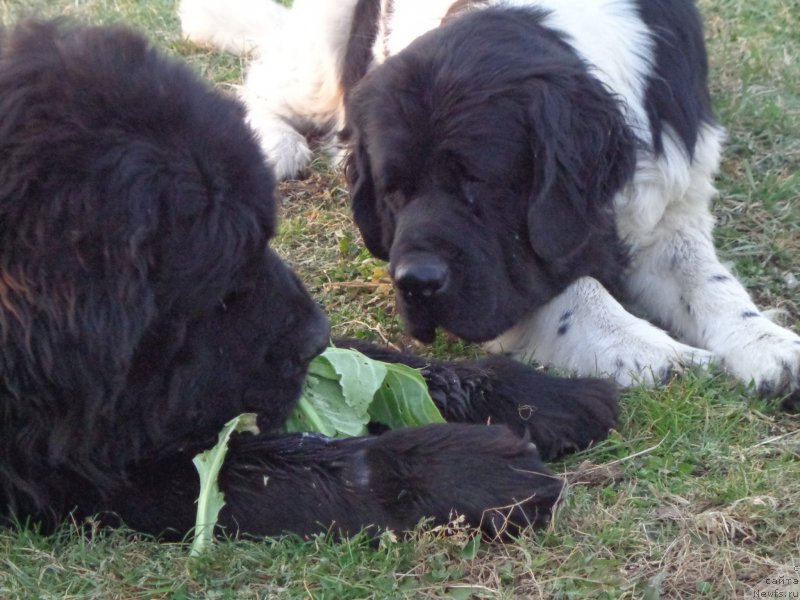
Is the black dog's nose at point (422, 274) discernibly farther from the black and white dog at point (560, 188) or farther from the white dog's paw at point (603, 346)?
the white dog's paw at point (603, 346)

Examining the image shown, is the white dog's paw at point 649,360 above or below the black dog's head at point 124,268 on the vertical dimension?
below

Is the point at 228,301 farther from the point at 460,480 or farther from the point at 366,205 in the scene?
the point at 366,205

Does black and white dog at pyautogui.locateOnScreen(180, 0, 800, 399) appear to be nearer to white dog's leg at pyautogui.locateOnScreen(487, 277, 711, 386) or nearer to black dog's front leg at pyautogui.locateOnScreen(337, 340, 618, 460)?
white dog's leg at pyautogui.locateOnScreen(487, 277, 711, 386)

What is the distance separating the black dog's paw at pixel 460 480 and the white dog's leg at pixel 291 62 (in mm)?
2701

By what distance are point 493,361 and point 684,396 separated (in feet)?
1.81

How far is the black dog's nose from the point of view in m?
3.21

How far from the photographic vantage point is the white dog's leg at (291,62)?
5.27 m

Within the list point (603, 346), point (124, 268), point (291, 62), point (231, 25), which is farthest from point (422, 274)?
point (231, 25)

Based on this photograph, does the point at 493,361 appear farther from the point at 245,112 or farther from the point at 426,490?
the point at 245,112

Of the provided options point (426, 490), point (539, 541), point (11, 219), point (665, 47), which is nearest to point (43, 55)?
point (11, 219)

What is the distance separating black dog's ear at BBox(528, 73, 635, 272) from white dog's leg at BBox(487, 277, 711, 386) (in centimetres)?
14

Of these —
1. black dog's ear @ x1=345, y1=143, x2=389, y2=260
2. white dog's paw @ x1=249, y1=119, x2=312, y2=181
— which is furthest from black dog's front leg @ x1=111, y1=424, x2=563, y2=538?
white dog's paw @ x1=249, y1=119, x2=312, y2=181

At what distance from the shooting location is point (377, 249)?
3846 millimetres


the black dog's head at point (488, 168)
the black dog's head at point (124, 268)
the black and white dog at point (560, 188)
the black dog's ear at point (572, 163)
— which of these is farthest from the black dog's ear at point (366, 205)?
the black dog's head at point (124, 268)
